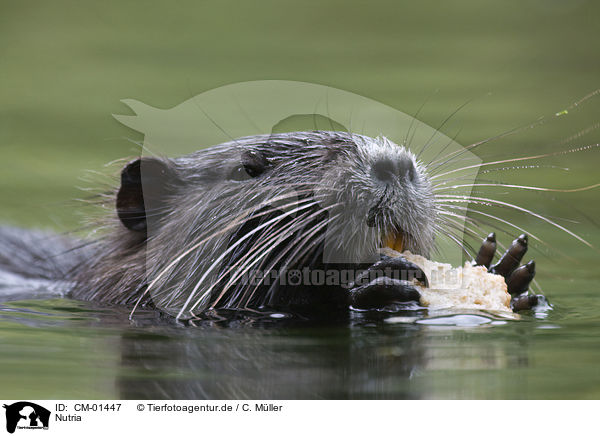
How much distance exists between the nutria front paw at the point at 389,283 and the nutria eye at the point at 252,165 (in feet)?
2.11

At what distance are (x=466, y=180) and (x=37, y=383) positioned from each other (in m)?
1.96

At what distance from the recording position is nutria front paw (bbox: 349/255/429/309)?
3.36 metres

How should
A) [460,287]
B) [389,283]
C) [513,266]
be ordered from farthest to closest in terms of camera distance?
[513,266]
[460,287]
[389,283]

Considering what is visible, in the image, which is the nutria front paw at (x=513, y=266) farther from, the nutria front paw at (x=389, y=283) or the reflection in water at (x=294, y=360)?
the reflection in water at (x=294, y=360)

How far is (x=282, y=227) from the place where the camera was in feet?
11.4

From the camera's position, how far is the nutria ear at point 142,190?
401 cm

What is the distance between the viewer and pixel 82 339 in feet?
10.8

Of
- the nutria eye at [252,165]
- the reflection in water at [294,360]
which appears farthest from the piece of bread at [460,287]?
the nutria eye at [252,165]

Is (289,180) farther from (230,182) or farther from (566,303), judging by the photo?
(566,303)

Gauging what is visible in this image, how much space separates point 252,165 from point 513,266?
121cm

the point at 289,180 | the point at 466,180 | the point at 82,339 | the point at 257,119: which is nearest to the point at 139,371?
the point at 82,339
